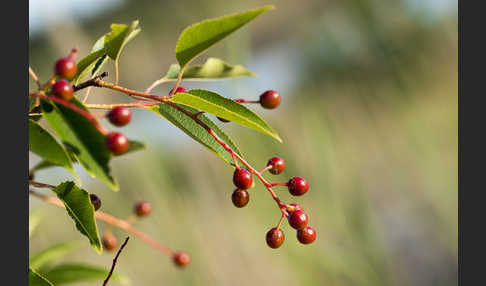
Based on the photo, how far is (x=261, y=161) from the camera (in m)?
1.69

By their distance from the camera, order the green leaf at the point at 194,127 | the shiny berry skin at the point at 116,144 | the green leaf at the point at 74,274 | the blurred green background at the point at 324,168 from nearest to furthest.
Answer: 1. the shiny berry skin at the point at 116,144
2. the green leaf at the point at 194,127
3. the green leaf at the point at 74,274
4. the blurred green background at the point at 324,168

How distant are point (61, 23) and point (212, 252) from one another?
145 centimetres

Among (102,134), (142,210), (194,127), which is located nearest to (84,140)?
(102,134)

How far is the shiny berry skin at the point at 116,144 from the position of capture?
283 millimetres

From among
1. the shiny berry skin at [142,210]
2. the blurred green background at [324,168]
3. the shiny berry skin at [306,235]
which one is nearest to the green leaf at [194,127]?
the shiny berry skin at [306,235]

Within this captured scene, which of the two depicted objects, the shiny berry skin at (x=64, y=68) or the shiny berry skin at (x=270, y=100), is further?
the shiny berry skin at (x=270, y=100)

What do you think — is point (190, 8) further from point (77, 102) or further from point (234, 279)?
point (77, 102)

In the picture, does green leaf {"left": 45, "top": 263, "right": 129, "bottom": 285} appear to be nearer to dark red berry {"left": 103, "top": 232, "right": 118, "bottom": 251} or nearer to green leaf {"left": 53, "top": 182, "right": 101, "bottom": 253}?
dark red berry {"left": 103, "top": 232, "right": 118, "bottom": 251}

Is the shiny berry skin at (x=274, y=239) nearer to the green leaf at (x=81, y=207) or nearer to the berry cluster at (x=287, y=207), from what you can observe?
the berry cluster at (x=287, y=207)

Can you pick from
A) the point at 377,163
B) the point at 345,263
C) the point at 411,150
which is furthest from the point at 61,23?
the point at 377,163

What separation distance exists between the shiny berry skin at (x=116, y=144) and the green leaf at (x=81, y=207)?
0.36 ft

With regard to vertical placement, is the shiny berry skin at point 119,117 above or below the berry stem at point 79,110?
below

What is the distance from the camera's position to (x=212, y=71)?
475mm

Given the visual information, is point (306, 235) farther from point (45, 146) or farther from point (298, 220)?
point (45, 146)
